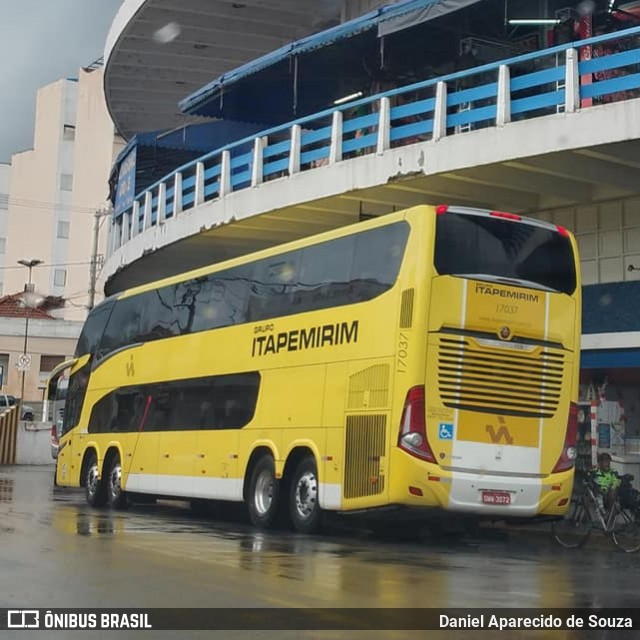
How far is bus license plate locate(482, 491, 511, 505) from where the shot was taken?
13922 millimetres

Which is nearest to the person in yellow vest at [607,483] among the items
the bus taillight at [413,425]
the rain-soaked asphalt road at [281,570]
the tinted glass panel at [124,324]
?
the rain-soaked asphalt road at [281,570]

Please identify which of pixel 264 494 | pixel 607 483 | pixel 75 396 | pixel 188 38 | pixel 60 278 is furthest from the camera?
pixel 60 278

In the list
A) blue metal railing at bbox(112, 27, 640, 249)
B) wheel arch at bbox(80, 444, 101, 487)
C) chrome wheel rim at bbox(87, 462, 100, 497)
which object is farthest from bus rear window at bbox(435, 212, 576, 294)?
wheel arch at bbox(80, 444, 101, 487)

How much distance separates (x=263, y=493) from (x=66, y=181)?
249ft

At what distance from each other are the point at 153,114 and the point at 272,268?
24.5 metres

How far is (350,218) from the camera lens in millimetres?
23578

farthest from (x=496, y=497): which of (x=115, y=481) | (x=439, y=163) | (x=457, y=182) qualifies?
(x=115, y=481)

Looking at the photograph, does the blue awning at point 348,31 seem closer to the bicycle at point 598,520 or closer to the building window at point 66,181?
the bicycle at point 598,520

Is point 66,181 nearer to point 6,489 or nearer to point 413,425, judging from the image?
point 6,489

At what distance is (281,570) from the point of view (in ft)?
35.4

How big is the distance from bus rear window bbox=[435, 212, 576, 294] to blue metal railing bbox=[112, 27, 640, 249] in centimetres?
303

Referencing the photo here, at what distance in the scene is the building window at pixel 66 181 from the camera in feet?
292

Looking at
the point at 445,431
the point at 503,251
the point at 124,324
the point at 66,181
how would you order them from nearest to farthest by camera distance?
the point at 445,431, the point at 503,251, the point at 124,324, the point at 66,181

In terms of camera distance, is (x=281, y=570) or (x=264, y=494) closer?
(x=281, y=570)
